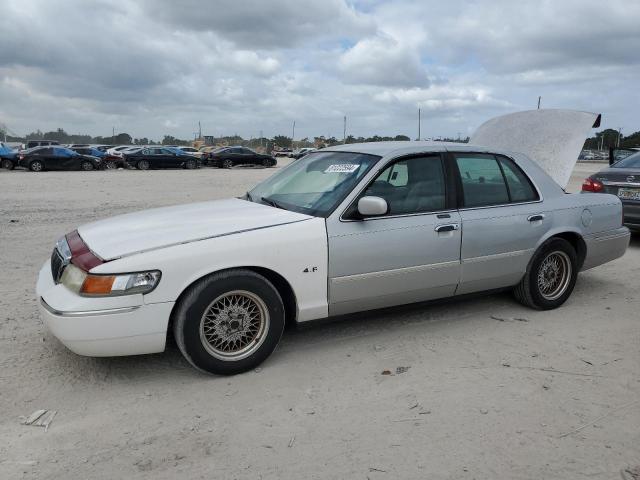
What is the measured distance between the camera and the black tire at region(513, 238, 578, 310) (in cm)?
479

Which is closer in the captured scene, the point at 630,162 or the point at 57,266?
the point at 57,266

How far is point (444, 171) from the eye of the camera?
440cm

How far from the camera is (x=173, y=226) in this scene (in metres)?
3.72

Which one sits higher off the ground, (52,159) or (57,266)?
(52,159)

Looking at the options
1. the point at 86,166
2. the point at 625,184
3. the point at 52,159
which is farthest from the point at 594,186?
the point at 86,166

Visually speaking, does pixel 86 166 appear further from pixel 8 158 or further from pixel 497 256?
pixel 497 256

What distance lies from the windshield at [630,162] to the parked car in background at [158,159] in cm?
2728

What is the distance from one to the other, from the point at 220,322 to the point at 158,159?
29841mm

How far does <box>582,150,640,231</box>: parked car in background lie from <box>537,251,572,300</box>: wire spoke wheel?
10.9 feet

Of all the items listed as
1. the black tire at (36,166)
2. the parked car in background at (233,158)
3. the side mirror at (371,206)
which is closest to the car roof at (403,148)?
the side mirror at (371,206)

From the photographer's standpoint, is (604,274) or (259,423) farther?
(604,274)

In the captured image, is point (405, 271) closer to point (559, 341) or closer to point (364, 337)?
point (364, 337)

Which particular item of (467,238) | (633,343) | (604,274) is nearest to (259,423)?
(467,238)

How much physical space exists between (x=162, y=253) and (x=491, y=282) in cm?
277
